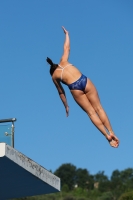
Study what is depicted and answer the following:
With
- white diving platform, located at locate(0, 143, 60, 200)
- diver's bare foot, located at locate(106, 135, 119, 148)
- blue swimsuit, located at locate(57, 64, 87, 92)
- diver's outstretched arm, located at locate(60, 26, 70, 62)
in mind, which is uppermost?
diver's outstretched arm, located at locate(60, 26, 70, 62)

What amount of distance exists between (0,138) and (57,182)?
257 cm

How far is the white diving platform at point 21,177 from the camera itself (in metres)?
12.9

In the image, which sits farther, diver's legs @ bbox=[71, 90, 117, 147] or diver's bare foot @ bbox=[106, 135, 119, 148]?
diver's legs @ bbox=[71, 90, 117, 147]

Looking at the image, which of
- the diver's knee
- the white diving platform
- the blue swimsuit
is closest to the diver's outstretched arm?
the blue swimsuit

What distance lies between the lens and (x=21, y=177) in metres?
14.0

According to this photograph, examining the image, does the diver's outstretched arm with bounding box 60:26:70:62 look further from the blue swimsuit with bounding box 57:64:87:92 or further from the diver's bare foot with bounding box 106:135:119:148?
the diver's bare foot with bounding box 106:135:119:148

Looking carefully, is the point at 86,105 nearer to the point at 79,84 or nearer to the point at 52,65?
the point at 79,84

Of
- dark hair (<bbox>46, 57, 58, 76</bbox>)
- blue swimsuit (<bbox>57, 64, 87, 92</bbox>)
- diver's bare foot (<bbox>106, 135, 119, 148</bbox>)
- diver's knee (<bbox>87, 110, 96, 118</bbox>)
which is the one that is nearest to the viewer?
diver's bare foot (<bbox>106, 135, 119, 148</bbox>)

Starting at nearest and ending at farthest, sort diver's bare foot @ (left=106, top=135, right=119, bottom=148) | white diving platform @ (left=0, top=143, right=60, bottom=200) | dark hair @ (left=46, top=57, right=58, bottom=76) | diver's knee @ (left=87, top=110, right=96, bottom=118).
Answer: diver's bare foot @ (left=106, top=135, right=119, bottom=148), diver's knee @ (left=87, top=110, right=96, bottom=118), dark hair @ (left=46, top=57, right=58, bottom=76), white diving platform @ (left=0, top=143, right=60, bottom=200)

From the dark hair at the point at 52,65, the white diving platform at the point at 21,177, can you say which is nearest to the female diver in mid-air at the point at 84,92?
the dark hair at the point at 52,65

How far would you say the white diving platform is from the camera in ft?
42.4

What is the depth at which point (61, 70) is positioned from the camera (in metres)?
10.7

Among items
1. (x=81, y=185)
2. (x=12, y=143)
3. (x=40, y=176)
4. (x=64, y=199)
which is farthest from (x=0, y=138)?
(x=81, y=185)

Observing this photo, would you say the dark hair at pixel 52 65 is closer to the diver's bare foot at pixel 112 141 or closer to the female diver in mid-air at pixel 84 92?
the female diver in mid-air at pixel 84 92
